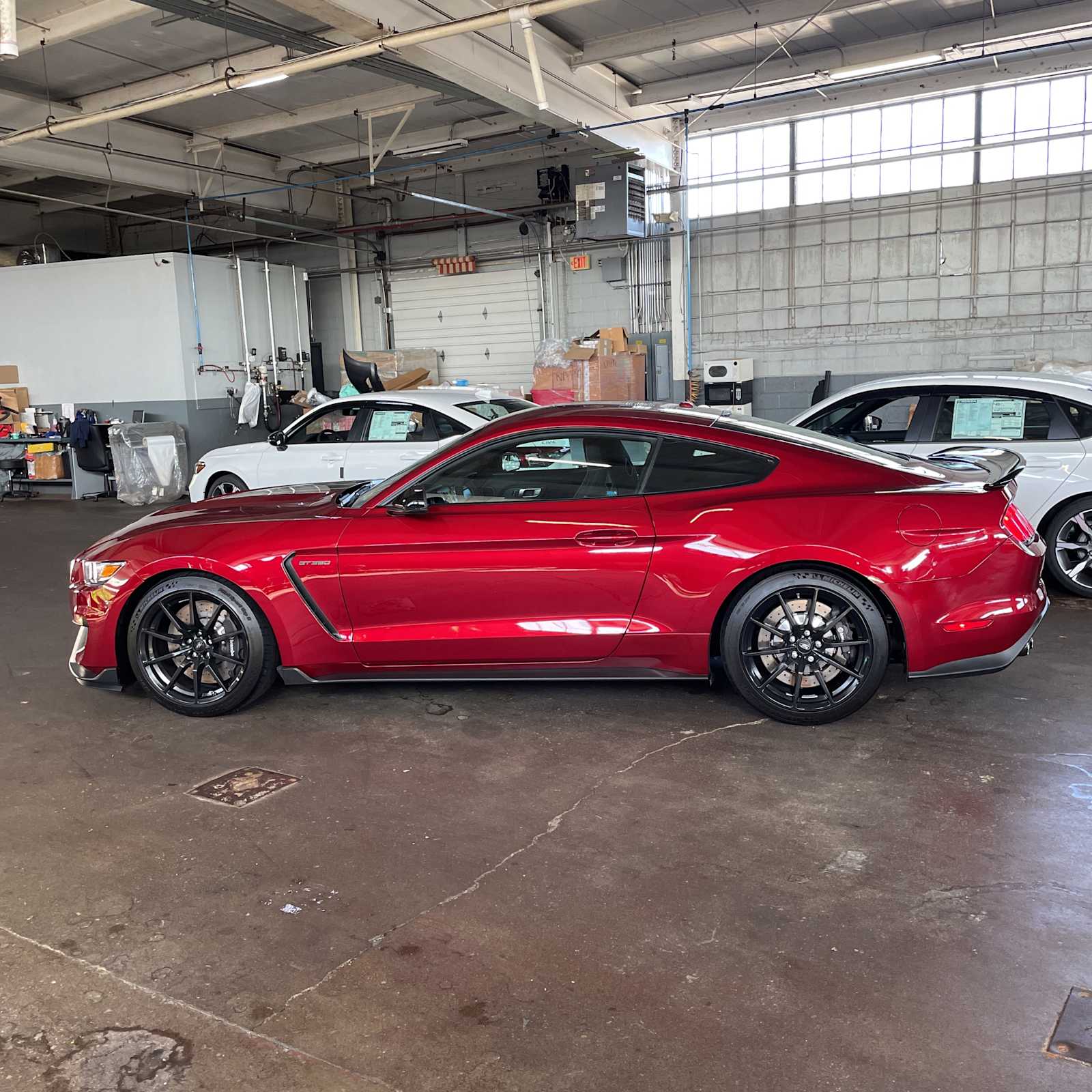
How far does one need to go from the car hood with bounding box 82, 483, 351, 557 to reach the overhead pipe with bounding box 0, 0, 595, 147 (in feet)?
12.8

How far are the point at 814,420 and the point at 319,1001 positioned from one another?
18.1 feet

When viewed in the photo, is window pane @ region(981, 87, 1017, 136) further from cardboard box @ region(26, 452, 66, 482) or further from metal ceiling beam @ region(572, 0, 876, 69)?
cardboard box @ region(26, 452, 66, 482)

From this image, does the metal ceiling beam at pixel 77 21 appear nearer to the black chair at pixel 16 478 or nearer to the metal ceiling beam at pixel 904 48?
the metal ceiling beam at pixel 904 48

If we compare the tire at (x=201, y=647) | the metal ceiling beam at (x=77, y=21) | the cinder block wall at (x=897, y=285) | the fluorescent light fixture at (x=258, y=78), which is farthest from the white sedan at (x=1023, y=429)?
the metal ceiling beam at (x=77, y=21)

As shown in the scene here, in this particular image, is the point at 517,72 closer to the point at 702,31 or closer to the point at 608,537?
the point at 702,31

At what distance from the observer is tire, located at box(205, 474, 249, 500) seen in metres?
9.66

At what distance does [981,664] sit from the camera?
13.4 ft

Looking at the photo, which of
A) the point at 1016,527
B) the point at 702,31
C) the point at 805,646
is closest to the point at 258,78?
the point at 702,31

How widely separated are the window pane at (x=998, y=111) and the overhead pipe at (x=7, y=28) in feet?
39.8

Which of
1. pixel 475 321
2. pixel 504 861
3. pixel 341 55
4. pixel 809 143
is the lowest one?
pixel 504 861

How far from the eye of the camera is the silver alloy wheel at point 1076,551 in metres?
6.39

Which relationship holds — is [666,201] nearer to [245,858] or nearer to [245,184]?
[245,184]

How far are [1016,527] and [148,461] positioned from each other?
1288 centimetres

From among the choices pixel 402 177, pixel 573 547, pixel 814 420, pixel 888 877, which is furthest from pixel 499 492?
pixel 402 177
